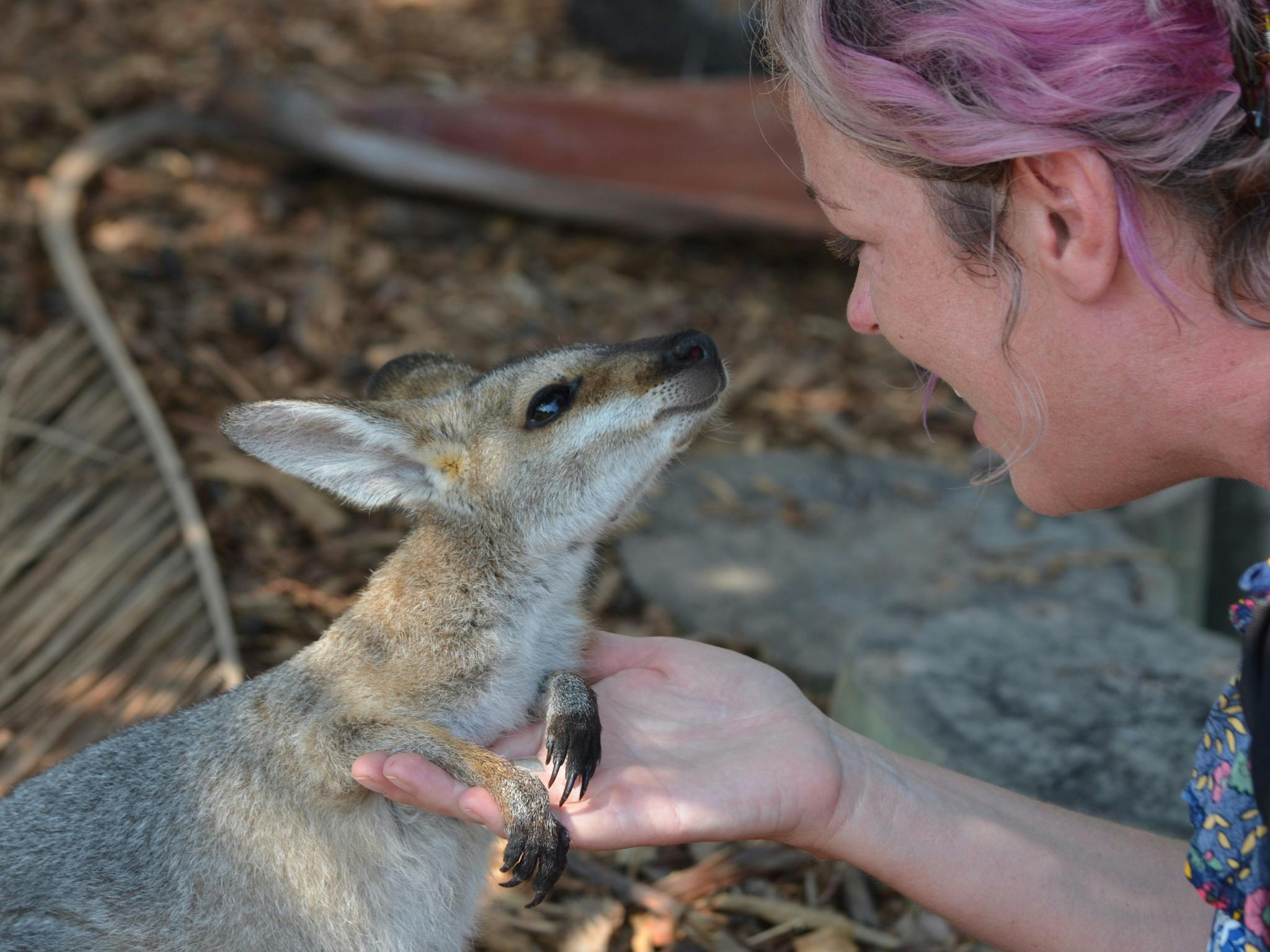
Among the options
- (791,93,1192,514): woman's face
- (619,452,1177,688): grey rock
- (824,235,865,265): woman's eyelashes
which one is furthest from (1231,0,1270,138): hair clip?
(619,452,1177,688): grey rock

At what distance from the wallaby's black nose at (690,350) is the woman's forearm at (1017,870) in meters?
0.77

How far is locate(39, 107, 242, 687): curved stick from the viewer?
3.45 meters

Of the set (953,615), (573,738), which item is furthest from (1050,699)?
(573,738)

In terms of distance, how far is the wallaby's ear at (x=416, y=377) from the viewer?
8.94 feet

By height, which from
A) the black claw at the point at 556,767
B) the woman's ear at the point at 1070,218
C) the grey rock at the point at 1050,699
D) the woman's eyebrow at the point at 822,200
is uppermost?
the woman's ear at the point at 1070,218

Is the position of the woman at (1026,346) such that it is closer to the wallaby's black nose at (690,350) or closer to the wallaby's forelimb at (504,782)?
the wallaby's forelimb at (504,782)

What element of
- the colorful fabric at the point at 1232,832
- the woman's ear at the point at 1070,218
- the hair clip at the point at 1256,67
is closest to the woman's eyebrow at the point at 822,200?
the woman's ear at the point at 1070,218

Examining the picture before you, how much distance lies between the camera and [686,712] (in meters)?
2.31

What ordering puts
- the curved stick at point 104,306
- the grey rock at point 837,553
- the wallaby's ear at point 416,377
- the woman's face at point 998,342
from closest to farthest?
1. the woman's face at point 998,342
2. the wallaby's ear at point 416,377
3. the curved stick at point 104,306
4. the grey rock at point 837,553

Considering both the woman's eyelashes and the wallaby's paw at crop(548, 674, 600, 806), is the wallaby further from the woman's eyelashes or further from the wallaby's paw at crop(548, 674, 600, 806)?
the woman's eyelashes

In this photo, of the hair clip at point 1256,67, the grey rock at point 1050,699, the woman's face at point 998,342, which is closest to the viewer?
the hair clip at point 1256,67

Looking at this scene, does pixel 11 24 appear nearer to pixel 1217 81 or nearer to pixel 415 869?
pixel 415 869

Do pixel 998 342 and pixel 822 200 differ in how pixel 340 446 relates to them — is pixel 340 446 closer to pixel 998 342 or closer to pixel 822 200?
pixel 822 200

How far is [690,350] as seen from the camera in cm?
248
